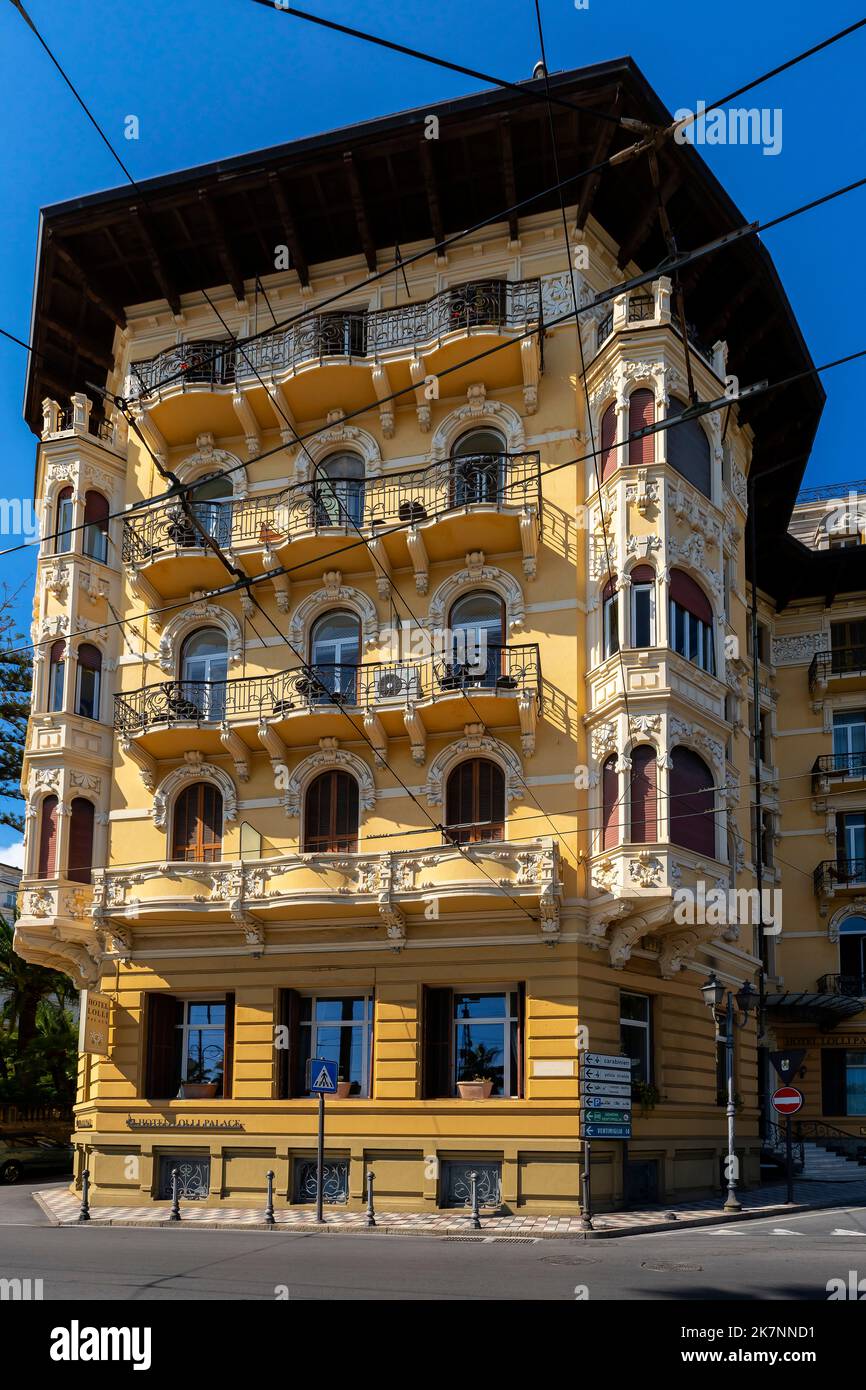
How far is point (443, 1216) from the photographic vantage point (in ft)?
85.2

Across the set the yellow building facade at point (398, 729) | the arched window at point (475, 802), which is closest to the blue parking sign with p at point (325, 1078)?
the yellow building facade at point (398, 729)

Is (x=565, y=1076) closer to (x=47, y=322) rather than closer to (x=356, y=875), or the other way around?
(x=356, y=875)

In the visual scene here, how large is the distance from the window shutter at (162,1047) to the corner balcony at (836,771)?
2495 centimetres

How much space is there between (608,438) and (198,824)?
1258 cm

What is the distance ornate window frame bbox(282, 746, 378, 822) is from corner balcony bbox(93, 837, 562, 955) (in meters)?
1.56

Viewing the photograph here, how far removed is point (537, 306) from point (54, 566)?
1281 cm

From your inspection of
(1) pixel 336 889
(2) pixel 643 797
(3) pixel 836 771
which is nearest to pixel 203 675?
(1) pixel 336 889

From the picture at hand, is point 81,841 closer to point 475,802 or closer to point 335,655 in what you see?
point 335,655

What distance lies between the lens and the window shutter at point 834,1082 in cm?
4484

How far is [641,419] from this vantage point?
95.8 feet

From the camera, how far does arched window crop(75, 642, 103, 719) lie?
32.4 meters

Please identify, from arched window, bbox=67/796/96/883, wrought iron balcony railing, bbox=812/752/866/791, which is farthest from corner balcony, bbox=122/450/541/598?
wrought iron balcony railing, bbox=812/752/866/791
